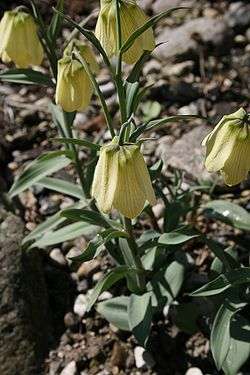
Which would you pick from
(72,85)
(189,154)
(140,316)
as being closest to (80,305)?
(140,316)

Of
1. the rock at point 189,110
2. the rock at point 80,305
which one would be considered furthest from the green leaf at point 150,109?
the rock at point 80,305

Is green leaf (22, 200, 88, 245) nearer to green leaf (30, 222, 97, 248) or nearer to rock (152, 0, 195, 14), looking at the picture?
green leaf (30, 222, 97, 248)

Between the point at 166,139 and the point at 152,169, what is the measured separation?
4.18 feet

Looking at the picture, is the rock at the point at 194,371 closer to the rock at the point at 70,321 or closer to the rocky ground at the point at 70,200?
the rocky ground at the point at 70,200

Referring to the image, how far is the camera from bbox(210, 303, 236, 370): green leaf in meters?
2.60

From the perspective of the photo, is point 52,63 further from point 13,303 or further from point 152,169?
point 13,303

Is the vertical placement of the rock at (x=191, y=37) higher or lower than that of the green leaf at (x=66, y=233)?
higher

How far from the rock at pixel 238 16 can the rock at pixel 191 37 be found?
0.06 m

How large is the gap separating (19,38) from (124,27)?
556mm

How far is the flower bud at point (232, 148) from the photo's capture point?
214cm

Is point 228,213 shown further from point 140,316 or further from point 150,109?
point 150,109

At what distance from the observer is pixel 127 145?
6.92 feet

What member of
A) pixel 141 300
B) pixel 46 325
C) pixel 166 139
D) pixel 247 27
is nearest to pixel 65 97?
pixel 141 300

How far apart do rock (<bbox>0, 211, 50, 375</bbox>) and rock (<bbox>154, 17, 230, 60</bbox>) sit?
1.76m
